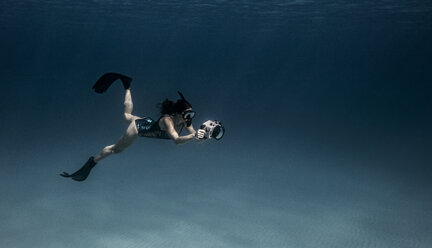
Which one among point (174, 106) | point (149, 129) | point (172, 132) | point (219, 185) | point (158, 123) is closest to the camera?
point (172, 132)

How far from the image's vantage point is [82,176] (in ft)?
20.2

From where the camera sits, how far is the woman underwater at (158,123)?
5031 millimetres

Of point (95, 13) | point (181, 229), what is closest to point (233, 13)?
point (95, 13)

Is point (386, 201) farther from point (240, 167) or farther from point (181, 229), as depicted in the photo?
point (181, 229)

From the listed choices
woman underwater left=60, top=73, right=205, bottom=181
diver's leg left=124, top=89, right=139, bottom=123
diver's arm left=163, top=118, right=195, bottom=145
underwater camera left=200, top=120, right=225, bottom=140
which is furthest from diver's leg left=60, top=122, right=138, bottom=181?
underwater camera left=200, top=120, right=225, bottom=140

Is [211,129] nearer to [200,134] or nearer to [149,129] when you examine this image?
[200,134]

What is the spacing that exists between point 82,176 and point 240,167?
32.5ft

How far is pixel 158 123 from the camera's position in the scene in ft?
17.5

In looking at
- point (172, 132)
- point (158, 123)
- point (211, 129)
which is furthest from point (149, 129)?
point (211, 129)

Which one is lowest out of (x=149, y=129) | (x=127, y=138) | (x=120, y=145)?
(x=120, y=145)

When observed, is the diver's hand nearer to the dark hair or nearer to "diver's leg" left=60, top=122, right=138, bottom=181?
the dark hair

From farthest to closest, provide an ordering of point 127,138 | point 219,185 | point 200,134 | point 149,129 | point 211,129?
point 219,185 < point 127,138 < point 149,129 < point 211,129 < point 200,134

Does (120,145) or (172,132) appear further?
(120,145)

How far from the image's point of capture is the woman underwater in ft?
16.5
